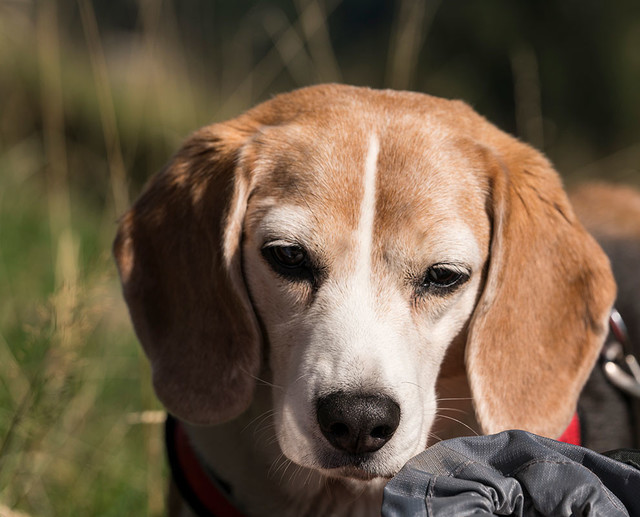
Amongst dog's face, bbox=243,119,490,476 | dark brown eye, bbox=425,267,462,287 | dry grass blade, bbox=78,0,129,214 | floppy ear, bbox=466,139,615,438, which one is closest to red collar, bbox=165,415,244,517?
dog's face, bbox=243,119,490,476

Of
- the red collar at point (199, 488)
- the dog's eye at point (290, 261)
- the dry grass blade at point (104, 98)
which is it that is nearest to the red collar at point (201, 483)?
the red collar at point (199, 488)

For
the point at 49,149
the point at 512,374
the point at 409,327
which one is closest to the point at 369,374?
the point at 409,327

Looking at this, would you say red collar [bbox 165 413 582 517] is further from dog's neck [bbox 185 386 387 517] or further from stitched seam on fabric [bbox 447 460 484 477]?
stitched seam on fabric [bbox 447 460 484 477]

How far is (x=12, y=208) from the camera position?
6.03 meters

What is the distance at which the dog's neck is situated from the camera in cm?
272

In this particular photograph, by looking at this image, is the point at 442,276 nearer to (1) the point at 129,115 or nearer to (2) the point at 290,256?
(2) the point at 290,256

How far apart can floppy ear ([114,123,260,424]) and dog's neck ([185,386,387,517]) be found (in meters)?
0.17

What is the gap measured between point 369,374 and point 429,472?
41 cm

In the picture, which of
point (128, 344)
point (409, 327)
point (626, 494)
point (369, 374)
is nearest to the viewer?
point (626, 494)

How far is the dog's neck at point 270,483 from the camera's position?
272 centimetres

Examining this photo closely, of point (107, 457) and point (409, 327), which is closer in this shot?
point (409, 327)

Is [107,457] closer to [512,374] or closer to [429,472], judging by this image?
[512,374]

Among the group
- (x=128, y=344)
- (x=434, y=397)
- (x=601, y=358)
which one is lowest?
(x=128, y=344)

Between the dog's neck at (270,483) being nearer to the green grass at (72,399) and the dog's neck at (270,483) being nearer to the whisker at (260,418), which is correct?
the whisker at (260,418)
